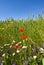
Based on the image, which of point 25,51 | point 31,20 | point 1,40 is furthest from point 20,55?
point 31,20

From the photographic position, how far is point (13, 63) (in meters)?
4.17

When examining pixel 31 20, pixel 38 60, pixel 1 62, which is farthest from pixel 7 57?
pixel 31 20

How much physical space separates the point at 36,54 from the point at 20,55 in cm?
33

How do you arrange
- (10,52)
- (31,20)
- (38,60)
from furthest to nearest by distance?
(31,20) → (10,52) → (38,60)

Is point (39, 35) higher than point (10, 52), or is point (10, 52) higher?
point (39, 35)

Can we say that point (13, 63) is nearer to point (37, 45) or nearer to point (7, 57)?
point (7, 57)

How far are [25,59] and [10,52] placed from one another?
715 millimetres

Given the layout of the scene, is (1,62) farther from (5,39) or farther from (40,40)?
(5,39)

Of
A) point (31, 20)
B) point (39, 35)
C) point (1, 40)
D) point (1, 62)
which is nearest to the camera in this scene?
point (1, 62)

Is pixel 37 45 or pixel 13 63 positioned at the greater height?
pixel 37 45

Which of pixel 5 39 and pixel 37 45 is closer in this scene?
pixel 37 45

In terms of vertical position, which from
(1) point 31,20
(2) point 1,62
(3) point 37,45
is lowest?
(2) point 1,62

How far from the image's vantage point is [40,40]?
490cm

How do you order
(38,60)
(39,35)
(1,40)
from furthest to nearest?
(1,40) < (39,35) < (38,60)
